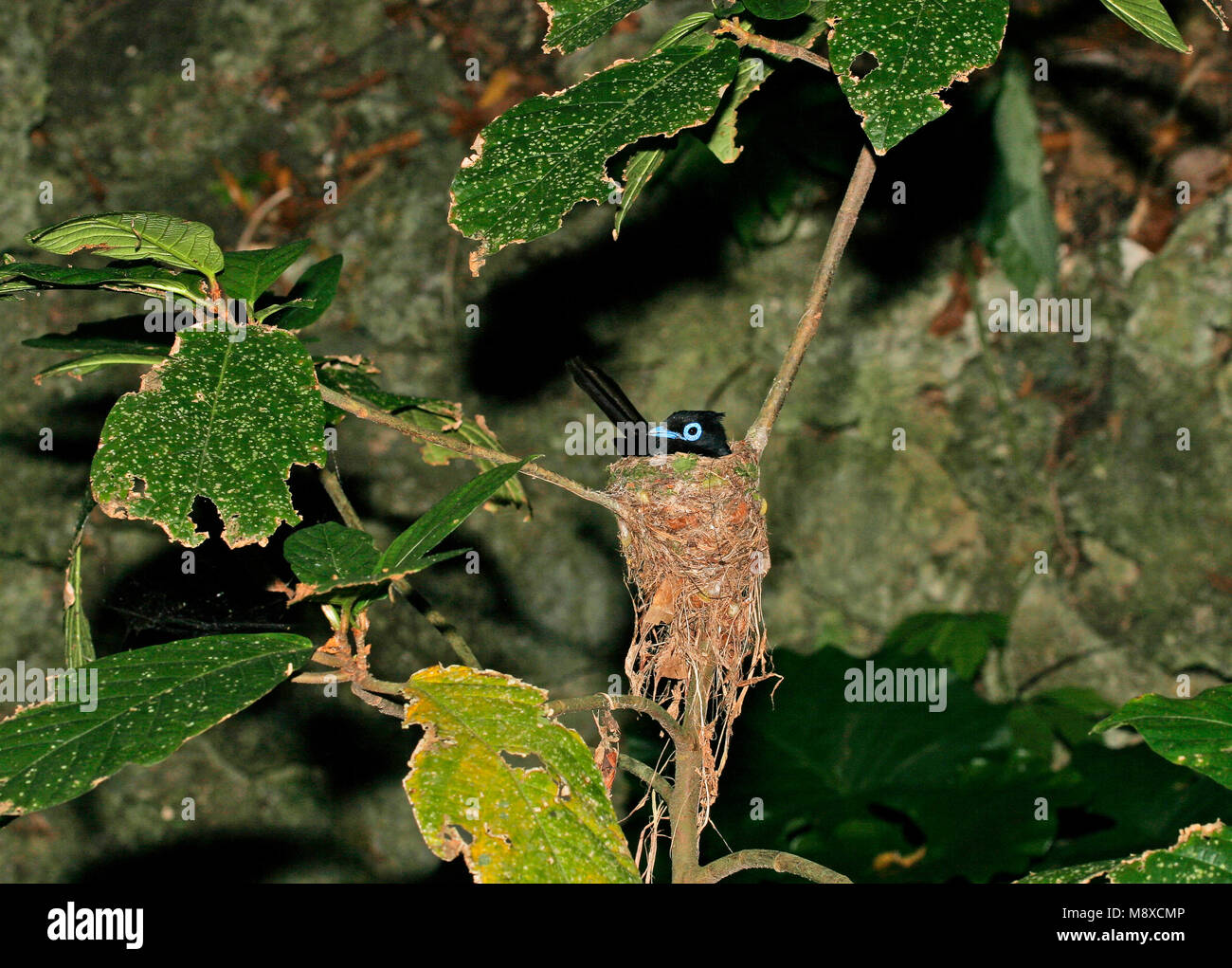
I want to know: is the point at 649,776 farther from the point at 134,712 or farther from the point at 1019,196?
the point at 1019,196

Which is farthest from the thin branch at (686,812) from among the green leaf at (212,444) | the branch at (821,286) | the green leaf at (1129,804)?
the green leaf at (1129,804)

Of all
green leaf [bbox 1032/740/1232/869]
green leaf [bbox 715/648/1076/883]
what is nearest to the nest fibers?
green leaf [bbox 715/648/1076/883]

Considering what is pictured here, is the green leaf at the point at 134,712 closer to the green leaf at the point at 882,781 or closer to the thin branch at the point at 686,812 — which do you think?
the thin branch at the point at 686,812

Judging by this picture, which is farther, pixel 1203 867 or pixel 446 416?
pixel 446 416

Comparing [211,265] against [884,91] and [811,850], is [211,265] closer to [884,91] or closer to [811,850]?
[884,91]

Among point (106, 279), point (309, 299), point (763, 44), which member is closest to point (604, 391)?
point (309, 299)
